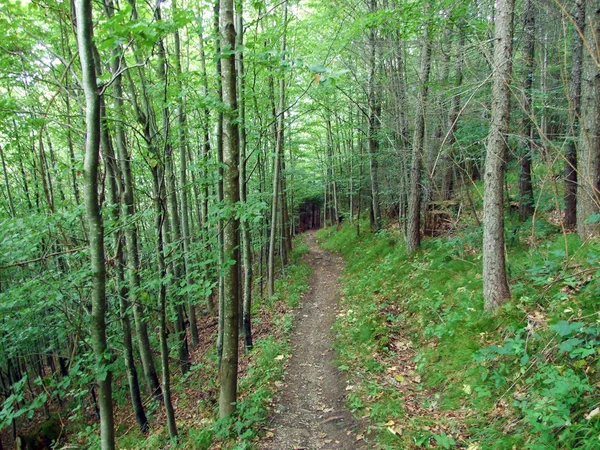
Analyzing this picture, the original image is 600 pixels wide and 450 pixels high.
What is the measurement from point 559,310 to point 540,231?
3704 millimetres

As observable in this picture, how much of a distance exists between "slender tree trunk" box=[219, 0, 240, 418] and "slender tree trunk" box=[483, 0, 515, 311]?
3.79 metres

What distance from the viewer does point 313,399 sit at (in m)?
5.33

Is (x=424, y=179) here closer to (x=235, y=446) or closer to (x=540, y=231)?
(x=540, y=231)

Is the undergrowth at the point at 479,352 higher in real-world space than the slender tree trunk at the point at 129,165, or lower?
lower

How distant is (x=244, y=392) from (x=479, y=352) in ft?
12.9

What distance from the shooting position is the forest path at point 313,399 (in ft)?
14.3

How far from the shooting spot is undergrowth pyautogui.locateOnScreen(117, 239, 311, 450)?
4.60 metres

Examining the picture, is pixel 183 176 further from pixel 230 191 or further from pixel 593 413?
pixel 593 413

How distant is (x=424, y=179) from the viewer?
1093cm

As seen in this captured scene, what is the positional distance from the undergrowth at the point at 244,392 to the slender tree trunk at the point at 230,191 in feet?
1.85

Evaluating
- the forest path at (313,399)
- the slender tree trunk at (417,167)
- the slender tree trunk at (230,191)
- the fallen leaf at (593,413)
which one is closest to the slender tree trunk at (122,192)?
the slender tree trunk at (230,191)

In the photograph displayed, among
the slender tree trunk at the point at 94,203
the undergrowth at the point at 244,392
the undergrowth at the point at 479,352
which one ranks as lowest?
the undergrowth at the point at 244,392

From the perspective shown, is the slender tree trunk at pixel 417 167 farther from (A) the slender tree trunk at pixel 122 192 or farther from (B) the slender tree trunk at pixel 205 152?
(A) the slender tree trunk at pixel 122 192

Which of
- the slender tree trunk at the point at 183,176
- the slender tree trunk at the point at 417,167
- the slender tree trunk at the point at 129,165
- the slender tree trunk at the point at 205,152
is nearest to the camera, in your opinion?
the slender tree trunk at the point at 129,165
